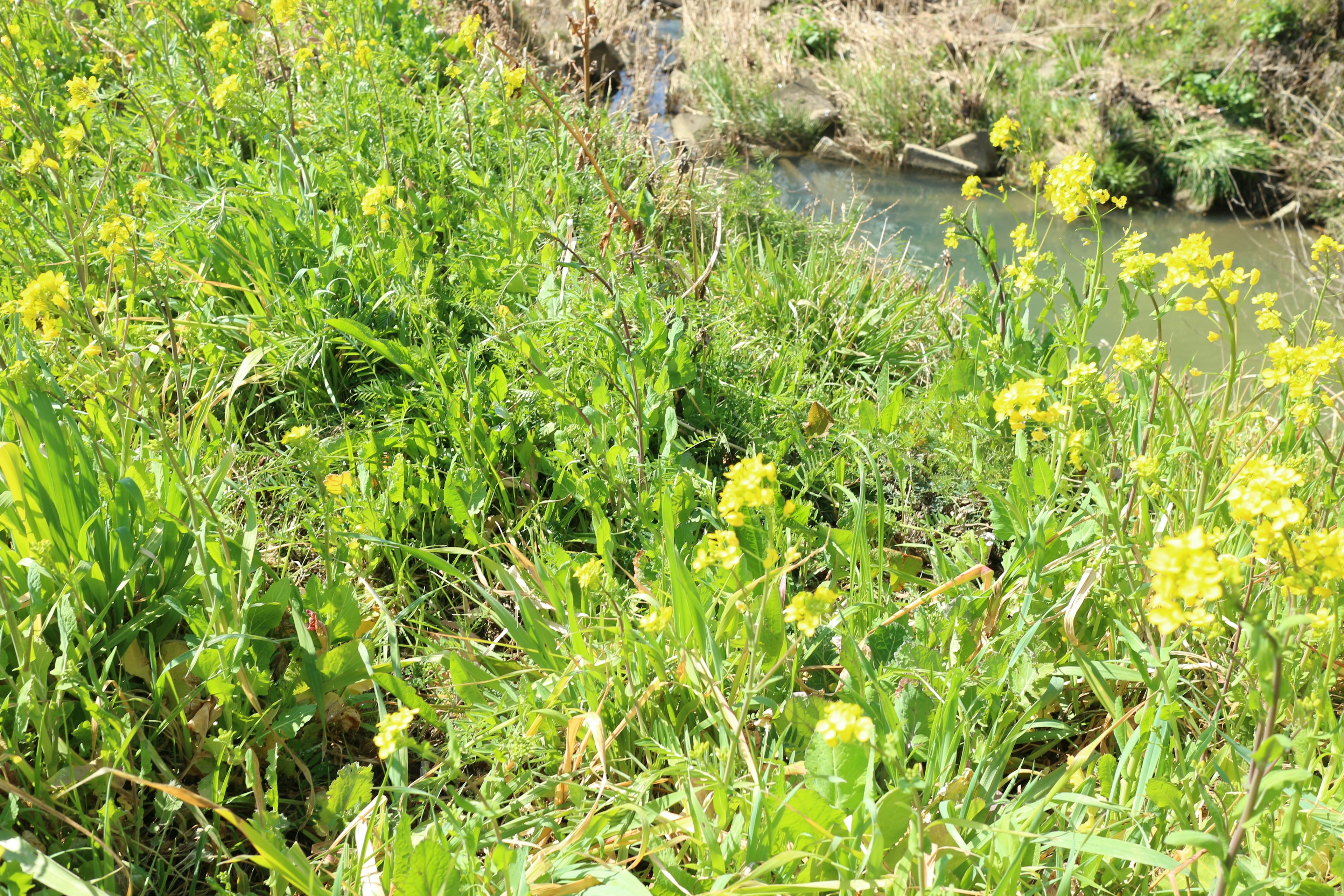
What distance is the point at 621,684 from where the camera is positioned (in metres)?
1.56

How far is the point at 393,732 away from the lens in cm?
117

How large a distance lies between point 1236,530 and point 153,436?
2107 millimetres

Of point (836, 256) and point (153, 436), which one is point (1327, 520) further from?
point (153, 436)

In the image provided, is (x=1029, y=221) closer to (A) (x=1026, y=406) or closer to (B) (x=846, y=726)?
(A) (x=1026, y=406)

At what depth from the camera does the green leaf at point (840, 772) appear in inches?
A: 51.4

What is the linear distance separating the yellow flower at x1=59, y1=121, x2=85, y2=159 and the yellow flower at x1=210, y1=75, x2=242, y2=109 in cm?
39

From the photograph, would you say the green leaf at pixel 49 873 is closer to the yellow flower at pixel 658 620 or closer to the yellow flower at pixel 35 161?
the yellow flower at pixel 658 620

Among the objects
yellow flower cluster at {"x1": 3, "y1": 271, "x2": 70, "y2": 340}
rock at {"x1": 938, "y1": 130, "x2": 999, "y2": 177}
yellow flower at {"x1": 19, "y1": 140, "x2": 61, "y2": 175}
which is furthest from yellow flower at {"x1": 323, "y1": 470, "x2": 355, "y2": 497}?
rock at {"x1": 938, "y1": 130, "x2": 999, "y2": 177}

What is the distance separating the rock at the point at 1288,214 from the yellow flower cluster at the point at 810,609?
24.1ft

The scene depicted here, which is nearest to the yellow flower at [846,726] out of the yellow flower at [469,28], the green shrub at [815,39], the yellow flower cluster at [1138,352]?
the yellow flower cluster at [1138,352]

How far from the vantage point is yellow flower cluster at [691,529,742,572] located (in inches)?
48.3

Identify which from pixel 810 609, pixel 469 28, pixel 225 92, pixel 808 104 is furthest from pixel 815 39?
pixel 810 609

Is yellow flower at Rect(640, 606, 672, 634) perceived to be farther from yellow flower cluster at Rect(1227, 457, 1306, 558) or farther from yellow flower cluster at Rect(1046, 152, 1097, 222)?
yellow flower cluster at Rect(1046, 152, 1097, 222)

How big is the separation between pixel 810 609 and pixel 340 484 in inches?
47.9
